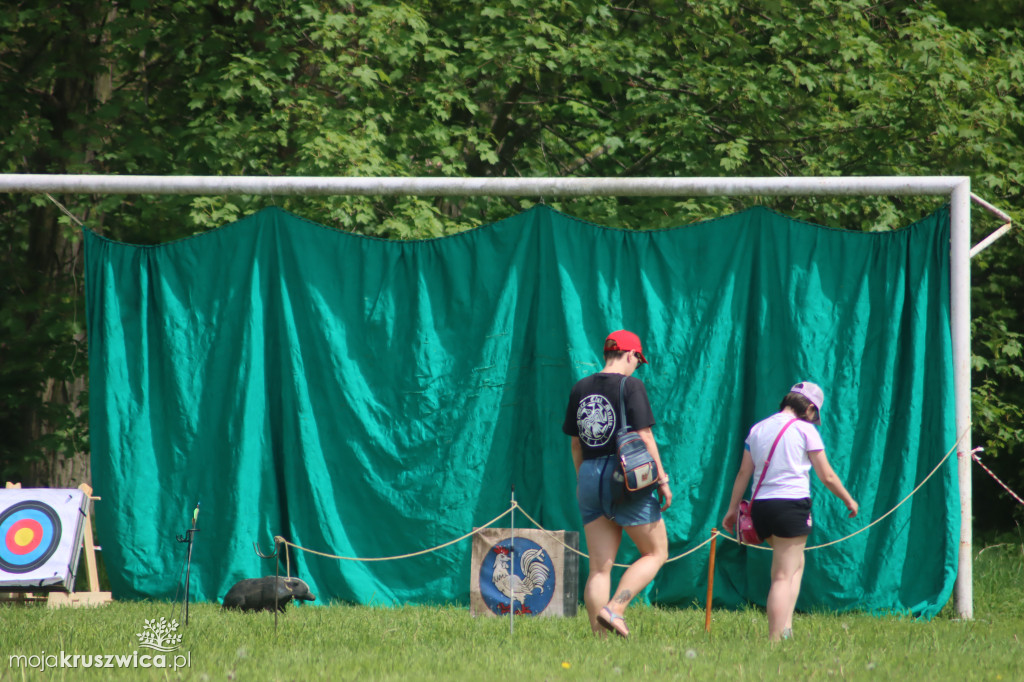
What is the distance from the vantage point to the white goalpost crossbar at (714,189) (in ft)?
19.0

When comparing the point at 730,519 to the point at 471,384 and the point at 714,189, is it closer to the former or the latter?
the point at 471,384

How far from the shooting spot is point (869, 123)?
28.6ft

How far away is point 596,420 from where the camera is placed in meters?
4.96

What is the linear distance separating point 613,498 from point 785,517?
32.6 inches

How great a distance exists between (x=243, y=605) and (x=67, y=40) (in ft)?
19.2

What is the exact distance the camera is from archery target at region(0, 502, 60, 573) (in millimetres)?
6004

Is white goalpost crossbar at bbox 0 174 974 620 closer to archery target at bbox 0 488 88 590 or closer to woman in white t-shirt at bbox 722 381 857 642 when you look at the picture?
woman in white t-shirt at bbox 722 381 857 642

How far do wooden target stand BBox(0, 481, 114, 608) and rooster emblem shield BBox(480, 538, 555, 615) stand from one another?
8.18 ft

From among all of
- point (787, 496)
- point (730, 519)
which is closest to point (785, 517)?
point (787, 496)

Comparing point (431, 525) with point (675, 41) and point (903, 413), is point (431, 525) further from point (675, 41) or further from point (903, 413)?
point (675, 41)

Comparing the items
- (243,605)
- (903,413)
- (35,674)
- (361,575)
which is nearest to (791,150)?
(903,413)

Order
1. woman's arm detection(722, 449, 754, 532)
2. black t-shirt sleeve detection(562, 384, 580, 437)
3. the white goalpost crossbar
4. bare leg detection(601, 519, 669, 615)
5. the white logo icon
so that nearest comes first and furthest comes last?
the white logo icon
bare leg detection(601, 519, 669, 615)
woman's arm detection(722, 449, 754, 532)
black t-shirt sleeve detection(562, 384, 580, 437)
the white goalpost crossbar

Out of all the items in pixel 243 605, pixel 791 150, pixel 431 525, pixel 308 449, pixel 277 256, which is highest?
pixel 791 150

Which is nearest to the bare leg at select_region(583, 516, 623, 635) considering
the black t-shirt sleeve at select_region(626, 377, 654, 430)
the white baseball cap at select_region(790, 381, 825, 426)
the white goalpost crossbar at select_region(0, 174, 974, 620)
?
the black t-shirt sleeve at select_region(626, 377, 654, 430)
